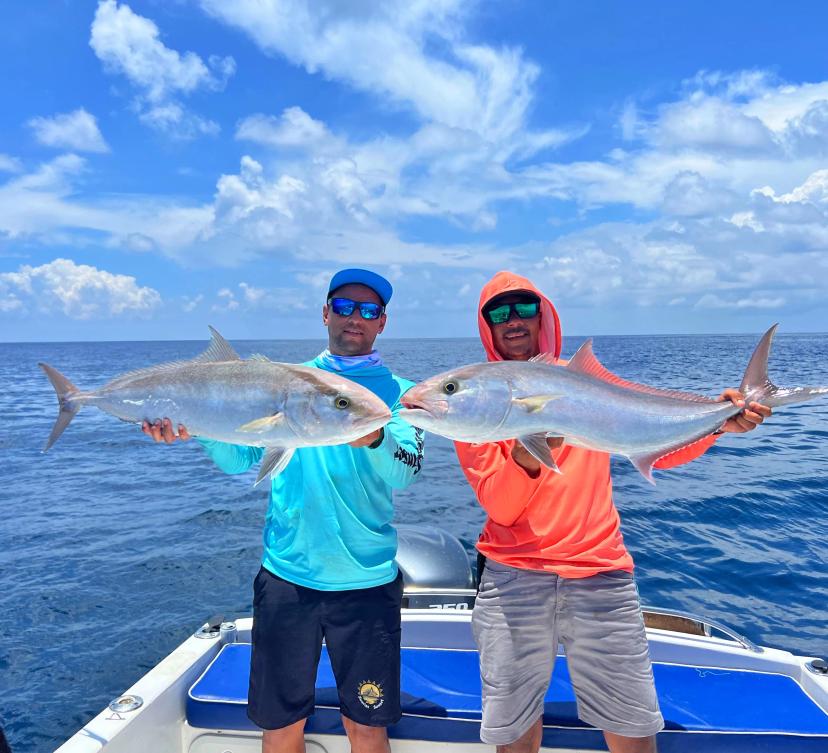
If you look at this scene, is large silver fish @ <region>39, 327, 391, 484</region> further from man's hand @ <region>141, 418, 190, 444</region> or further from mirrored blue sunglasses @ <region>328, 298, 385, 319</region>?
mirrored blue sunglasses @ <region>328, 298, 385, 319</region>

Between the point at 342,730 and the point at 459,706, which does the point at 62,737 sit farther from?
the point at 459,706

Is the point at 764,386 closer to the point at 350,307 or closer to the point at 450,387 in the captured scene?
the point at 450,387

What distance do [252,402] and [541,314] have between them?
6.23 feet

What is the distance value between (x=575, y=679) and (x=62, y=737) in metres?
5.33

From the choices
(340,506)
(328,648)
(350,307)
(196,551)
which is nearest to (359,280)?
(350,307)

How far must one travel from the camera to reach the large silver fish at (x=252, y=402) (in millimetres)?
2848

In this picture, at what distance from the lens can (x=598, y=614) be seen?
3199 millimetres

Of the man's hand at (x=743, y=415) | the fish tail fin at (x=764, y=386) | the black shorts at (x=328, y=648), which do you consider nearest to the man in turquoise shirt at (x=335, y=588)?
the black shorts at (x=328, y=648)

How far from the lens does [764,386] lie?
316cm

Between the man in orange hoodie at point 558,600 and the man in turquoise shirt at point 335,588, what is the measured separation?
1.70 feet

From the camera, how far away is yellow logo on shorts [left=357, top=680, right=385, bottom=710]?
10.8 ft

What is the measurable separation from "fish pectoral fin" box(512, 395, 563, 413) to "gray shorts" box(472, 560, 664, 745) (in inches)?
41.5

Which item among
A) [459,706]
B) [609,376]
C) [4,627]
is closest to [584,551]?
[609,376]

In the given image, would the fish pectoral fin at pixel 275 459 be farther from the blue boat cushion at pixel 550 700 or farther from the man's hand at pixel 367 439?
the blue boat cushion at pixel 550 700
